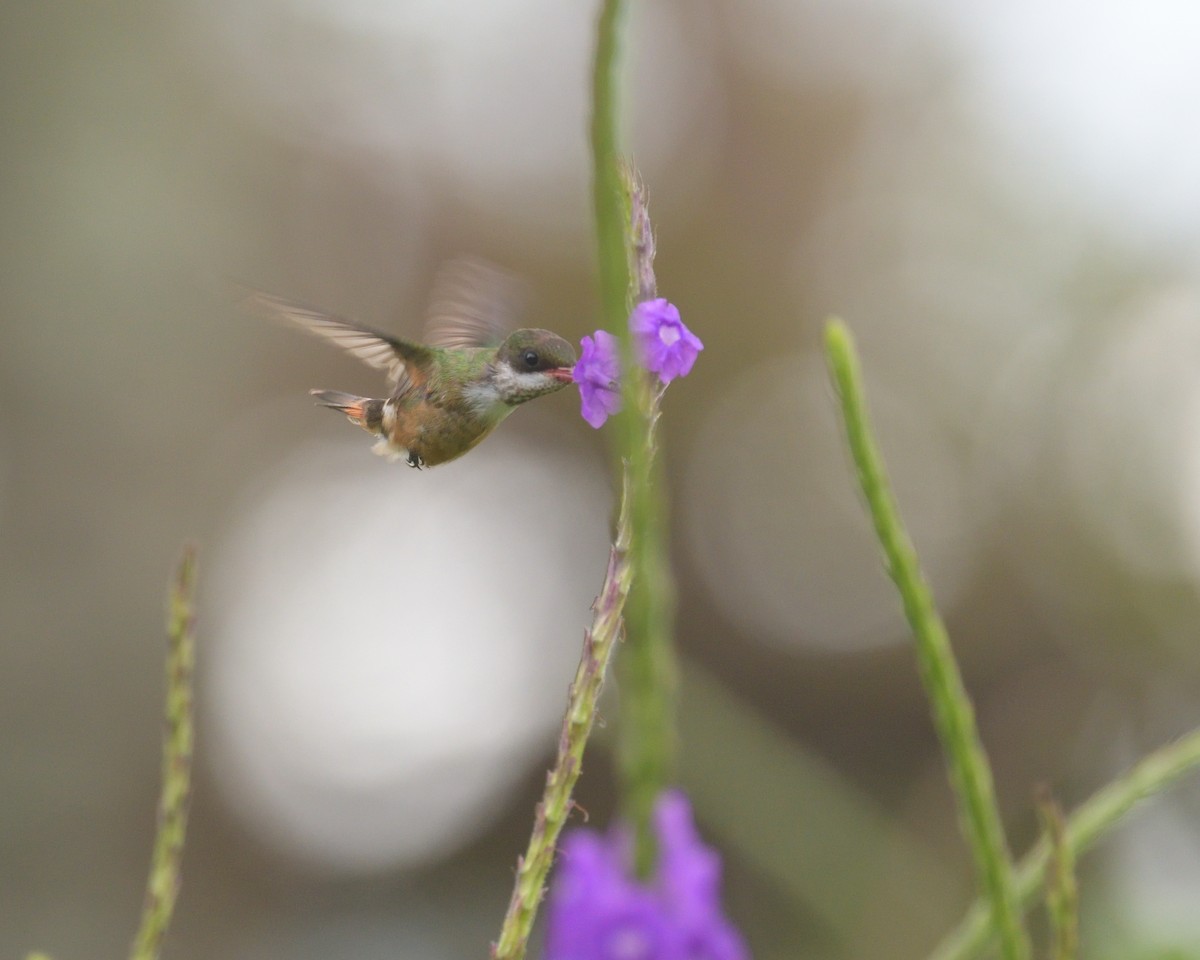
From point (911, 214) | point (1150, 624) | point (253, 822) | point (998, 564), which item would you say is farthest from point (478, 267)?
point (253, 822)

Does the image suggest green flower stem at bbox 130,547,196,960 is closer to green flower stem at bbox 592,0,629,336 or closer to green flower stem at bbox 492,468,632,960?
green flower stem at bbox 492,468,632,960

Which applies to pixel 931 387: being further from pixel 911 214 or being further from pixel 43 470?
pixel 43 470

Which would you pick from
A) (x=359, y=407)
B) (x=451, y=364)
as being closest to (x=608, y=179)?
(x=451, y=364)

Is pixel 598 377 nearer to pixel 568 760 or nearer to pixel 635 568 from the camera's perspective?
pixel 568 760

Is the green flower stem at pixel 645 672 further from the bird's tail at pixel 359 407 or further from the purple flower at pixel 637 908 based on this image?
the bird's tail at pixel 359 407

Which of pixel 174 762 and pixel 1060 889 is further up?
pixel 174 762

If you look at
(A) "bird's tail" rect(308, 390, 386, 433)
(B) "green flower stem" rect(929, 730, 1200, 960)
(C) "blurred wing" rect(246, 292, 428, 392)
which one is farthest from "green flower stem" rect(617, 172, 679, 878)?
(A) "bird's tail" rect(308, 390, 386, 433)

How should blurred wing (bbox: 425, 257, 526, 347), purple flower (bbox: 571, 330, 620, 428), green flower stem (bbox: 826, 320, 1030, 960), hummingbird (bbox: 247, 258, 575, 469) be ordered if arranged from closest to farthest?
green flower stem (bbox: 826, 320, 1030, 960) → purple flower (bbox: 571, 330, 620, 428) → hummingbird (bbox: 247, 258, 575, 469) → blurred wing (bbox: 425, 257, 526, 347)
